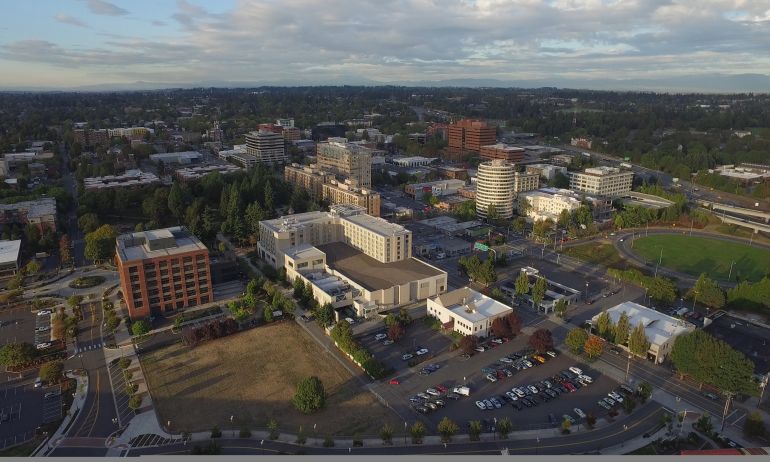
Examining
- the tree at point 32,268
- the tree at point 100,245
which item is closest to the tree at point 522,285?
the tree at point 100,245

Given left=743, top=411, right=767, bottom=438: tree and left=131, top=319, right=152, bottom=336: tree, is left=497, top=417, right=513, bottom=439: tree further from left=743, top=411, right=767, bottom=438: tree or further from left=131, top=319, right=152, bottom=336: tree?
left=131, top=319, right=152, bottom=336: tree

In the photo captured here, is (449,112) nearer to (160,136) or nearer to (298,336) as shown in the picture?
(160,136)

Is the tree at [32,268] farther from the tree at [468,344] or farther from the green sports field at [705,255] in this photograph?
the green sports field at [705,255]

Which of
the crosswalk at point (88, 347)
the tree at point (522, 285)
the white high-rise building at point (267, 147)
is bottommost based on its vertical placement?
the crosswalk at point (88, 347)

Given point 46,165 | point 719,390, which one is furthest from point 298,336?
point 46,165

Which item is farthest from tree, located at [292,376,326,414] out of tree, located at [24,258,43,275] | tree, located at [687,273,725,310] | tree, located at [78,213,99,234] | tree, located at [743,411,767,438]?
tree, located at [78,213,99,234]

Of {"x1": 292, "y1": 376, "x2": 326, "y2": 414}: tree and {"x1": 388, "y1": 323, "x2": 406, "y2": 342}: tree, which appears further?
{"x1": 388, "y1": 323, "x2": 406, "y2": 342}: tree
